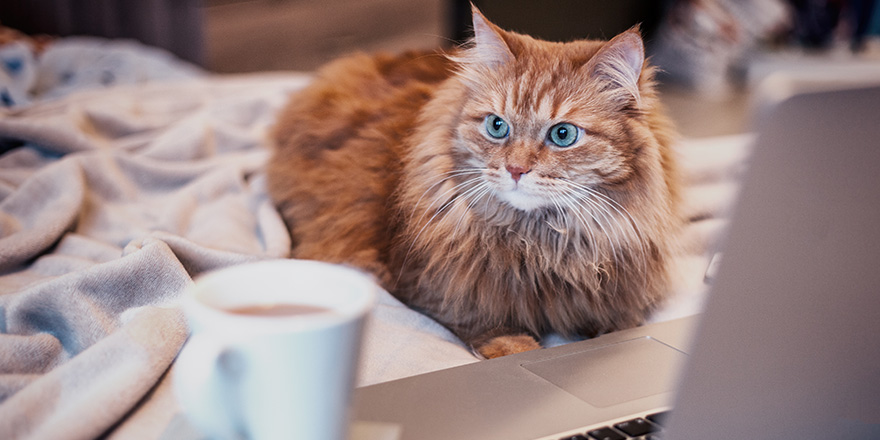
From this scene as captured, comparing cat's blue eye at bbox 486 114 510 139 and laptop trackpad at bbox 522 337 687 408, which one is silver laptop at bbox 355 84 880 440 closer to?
laptop trackpad at bbox 522 337 687 408

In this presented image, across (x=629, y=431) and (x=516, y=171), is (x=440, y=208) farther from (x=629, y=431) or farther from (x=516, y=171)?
(x=629, y=431)

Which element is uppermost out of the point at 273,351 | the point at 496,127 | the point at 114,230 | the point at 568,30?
the point at 568,30

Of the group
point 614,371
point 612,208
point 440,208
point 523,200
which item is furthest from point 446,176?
point 614,371

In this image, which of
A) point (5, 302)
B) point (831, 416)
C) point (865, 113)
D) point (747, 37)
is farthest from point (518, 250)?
point (747, 37)

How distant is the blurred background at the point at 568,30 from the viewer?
3.47 metres

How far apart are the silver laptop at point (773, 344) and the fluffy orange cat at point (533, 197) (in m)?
0.30

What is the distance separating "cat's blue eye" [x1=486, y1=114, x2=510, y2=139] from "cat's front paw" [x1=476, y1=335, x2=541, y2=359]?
1.13ft

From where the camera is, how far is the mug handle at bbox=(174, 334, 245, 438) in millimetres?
545

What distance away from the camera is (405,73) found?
1568 millimetres

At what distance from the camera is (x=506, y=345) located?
109 cm

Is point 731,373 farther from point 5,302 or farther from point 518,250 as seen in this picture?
point 5,302

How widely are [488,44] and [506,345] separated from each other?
531 mm

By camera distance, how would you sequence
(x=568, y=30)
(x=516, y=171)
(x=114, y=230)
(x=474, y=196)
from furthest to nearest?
1. (x=568, y=30)
2. (x=114, y=230)
3. (x=474, y=196)
4. (x=516, y=171)

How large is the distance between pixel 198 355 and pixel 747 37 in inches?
175
